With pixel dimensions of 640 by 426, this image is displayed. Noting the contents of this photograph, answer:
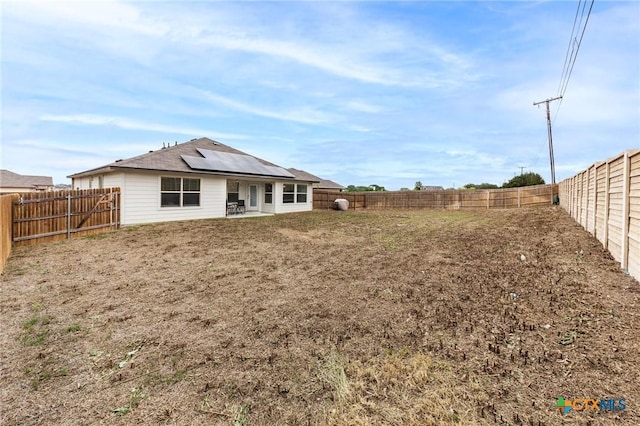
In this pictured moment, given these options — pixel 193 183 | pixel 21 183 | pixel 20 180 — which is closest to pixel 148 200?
pixel 193 183

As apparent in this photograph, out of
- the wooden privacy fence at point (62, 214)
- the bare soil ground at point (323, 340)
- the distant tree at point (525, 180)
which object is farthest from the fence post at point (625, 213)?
the distant tree at point (525, 180)

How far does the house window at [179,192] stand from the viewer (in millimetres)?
13367

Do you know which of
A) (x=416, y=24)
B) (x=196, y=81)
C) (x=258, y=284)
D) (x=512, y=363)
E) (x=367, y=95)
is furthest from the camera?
(x=367, y=95)

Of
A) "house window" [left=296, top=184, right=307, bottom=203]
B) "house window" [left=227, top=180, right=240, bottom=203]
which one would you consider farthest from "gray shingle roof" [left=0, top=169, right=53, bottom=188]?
"house window" [left=296, top=184, right=307, bottom=203]

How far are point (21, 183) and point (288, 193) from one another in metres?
40.6

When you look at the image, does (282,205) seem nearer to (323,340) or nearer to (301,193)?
(301,193)

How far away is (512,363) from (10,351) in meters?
5.33

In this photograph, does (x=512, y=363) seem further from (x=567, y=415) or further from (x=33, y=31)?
(x=33, y=31)

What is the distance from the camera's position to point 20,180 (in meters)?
37.2

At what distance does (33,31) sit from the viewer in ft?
26.1

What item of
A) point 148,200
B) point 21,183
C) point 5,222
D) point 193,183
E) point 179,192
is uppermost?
point 21,183

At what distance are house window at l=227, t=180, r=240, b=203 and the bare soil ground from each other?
37.5 ft

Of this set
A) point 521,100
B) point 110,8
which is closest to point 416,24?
point 110,8

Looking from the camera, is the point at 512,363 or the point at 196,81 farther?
the point at 196,81
